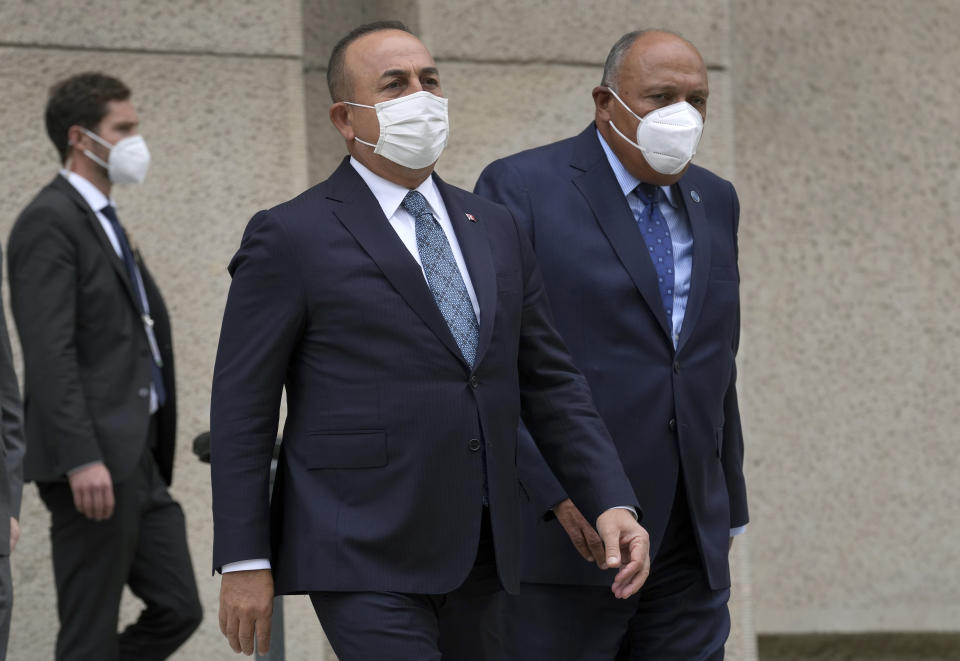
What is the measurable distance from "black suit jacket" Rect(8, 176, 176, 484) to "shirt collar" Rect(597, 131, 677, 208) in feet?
5.53

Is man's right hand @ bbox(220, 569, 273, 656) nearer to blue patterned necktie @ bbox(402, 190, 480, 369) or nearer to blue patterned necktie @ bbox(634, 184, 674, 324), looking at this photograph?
blue patterned necktie @ bbox(402, 190, 480, 369)

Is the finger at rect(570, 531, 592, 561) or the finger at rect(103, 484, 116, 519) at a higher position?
the finger at rect(570, 531, 592, 561)

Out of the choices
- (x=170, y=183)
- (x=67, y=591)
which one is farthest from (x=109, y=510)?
(x=170, y=183)

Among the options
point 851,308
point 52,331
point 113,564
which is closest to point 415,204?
point 52,331

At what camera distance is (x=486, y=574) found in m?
2.99

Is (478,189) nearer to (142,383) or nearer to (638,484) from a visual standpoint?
(638,484)

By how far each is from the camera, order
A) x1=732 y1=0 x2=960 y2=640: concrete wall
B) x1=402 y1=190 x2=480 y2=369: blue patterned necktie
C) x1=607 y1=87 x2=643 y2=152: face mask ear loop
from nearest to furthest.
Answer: x1=402 y1=190 x2=480 y2=369: blue patterned necktie
x1=607 y1=87 x2=643 y2=152: face mask ear loop
x1=732 y1=0 x2=960 y2=640: concrete wall

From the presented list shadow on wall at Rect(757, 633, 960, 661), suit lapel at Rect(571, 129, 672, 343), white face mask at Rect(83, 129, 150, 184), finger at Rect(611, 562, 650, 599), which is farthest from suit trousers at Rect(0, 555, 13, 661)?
shadow on wall at Rect(757, 633, 960, 661)

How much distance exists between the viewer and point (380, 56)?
304 cm

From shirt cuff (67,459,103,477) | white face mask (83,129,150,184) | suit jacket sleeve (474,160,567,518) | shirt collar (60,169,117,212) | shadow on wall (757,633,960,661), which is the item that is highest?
white face mask (83,129,150,184)

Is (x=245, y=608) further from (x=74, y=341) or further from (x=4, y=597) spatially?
(x=74, y=341)

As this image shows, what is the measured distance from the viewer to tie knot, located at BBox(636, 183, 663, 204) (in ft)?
11.9

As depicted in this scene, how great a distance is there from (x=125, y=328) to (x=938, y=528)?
3.48 meters

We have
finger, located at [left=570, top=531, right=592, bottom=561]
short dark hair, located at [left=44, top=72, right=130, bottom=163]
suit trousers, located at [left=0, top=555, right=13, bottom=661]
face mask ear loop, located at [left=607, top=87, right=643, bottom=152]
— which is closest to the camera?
suit trousers, located at [left=0, top=555, right=13, bottom=661]
